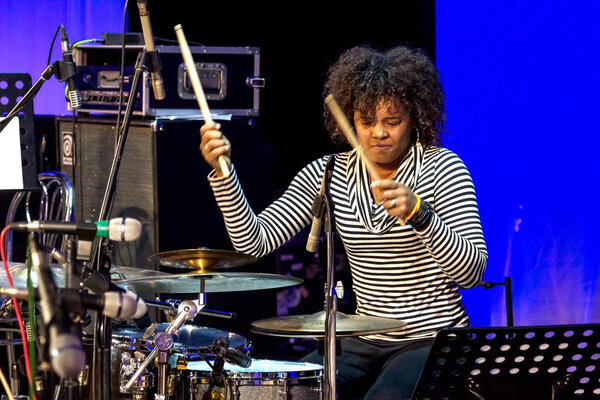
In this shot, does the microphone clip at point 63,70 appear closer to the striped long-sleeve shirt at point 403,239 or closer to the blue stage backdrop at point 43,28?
the striped long-sleeve shirt at point 403,239

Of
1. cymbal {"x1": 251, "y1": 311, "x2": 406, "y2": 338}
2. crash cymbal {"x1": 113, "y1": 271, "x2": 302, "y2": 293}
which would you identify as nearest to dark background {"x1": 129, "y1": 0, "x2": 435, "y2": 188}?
crash cymbal {"x1": 113, "y1": 271, "x2": 302, "y2": 293}

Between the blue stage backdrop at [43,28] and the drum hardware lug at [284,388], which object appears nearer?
the drum hardware lug at [284,388]

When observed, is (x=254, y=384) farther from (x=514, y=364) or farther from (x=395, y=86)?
(x=395, y=86)

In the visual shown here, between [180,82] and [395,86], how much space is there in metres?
1.13

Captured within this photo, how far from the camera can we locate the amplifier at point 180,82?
155 inches

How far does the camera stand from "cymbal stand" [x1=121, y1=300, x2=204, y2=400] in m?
2.92

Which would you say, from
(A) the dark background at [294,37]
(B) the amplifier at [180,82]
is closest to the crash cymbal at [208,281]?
(B) the amplifier at [180,82]

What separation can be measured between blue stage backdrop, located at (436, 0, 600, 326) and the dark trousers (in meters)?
1.91

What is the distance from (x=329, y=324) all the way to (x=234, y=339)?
836 mm

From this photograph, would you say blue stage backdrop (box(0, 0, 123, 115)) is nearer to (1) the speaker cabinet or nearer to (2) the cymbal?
(1) the speaker cabinet

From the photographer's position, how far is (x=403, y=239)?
10.1 ft

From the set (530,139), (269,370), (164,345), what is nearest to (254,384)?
(269,370)

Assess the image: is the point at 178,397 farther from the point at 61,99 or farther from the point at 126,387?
the point at 61,99

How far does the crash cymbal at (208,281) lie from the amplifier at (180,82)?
101 centimetres
